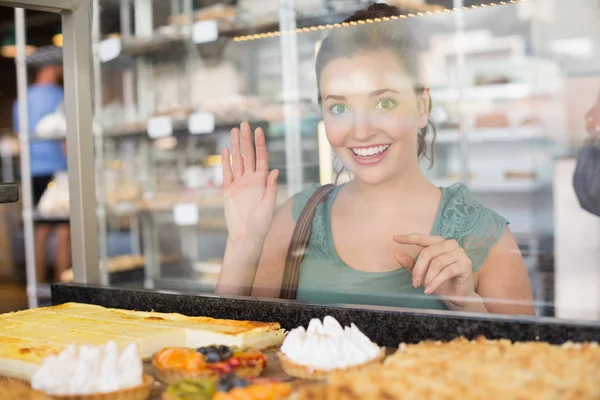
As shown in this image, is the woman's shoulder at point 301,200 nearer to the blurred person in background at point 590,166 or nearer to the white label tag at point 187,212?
the blurred person in background at point 590,166

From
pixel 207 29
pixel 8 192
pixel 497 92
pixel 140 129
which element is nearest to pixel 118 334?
pixel 8 192

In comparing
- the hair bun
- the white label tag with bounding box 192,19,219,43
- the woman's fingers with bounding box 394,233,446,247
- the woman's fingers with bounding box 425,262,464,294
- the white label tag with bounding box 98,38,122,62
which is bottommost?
the woman's fingers with bounding box 425,262,464,294

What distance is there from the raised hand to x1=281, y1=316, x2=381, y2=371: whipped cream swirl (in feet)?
3.22

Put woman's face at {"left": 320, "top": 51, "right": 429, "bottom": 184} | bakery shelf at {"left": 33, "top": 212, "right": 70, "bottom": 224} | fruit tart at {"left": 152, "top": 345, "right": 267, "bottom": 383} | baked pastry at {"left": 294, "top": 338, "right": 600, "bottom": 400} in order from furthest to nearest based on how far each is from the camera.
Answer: bakery shelf at {"left": 33, "top": 212, "right": 70, "bottom": 224}
woman's face at {"left": 320, "top": 51, "right": 429, "bottom": 184}
fruit tart at {"left": 152, "top": 345, "right": 267, "bottom": 383}
baked pastry at {"left": 294, "top": 338, "right": 600, "bottom": 400}

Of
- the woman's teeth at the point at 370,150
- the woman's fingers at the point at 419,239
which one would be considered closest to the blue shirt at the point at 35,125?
the woman's teeth at the point at 370,150

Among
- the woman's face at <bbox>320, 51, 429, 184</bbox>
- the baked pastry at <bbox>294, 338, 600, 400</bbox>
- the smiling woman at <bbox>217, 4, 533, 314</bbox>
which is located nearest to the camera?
the baked pastry at <bbox>294, 338, 600, 400</bbox>

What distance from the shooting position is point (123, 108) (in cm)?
484

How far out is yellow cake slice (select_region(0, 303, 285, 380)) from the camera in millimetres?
1460

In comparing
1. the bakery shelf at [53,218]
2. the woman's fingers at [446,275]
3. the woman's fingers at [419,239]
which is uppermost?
the woman's fingers at [419,239]

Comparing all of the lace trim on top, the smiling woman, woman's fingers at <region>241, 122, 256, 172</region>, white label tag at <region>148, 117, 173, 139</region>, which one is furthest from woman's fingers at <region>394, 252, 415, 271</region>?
white label tag at <region>148, 117, 173, 139</region>

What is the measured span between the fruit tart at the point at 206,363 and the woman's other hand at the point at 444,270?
0.70m

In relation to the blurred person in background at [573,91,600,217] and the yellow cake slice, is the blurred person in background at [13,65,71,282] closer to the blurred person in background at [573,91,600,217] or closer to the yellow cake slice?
the yellow cake slice

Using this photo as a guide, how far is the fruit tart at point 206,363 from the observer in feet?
4.27

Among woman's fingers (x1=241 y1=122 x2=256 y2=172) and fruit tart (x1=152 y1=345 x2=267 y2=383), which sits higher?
woman's fingers (x1=241 y1=122 x2=256 y2=172)
